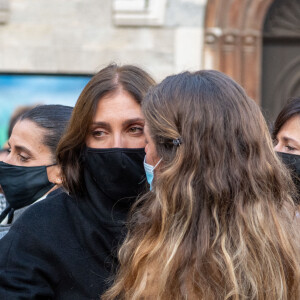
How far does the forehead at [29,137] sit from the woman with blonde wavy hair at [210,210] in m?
1.20

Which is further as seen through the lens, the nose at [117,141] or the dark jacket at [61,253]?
the nose at [117,141]

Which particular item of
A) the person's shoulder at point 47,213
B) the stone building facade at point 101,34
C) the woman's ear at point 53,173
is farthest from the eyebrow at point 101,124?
the stone building facade at point 101,34

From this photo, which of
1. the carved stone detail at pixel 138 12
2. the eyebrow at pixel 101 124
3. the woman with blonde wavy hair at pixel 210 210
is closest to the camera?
the woman with blonde wavy hair at pixel 210 210

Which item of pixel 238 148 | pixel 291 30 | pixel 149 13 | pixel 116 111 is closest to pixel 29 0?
pixel 149 13

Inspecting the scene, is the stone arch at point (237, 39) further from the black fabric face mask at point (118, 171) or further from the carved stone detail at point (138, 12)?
the black fabric face mask at point (118, 171)

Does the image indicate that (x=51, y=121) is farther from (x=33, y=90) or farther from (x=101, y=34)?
(x=33, y=90)

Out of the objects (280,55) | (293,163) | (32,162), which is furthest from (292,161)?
(280,55)

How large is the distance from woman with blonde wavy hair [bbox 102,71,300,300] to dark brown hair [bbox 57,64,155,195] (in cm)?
46

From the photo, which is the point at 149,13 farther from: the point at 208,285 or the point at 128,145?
the point at 208,285

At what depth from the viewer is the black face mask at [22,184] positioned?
9.93ft

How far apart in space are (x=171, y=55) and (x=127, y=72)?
15.9 ft

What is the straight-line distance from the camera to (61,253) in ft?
7.56

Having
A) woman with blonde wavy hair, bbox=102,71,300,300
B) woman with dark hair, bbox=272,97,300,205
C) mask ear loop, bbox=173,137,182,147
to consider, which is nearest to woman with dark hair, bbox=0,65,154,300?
woman with blonde wavy hair, bbox=102,71,300,300

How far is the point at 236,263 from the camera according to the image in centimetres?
190
